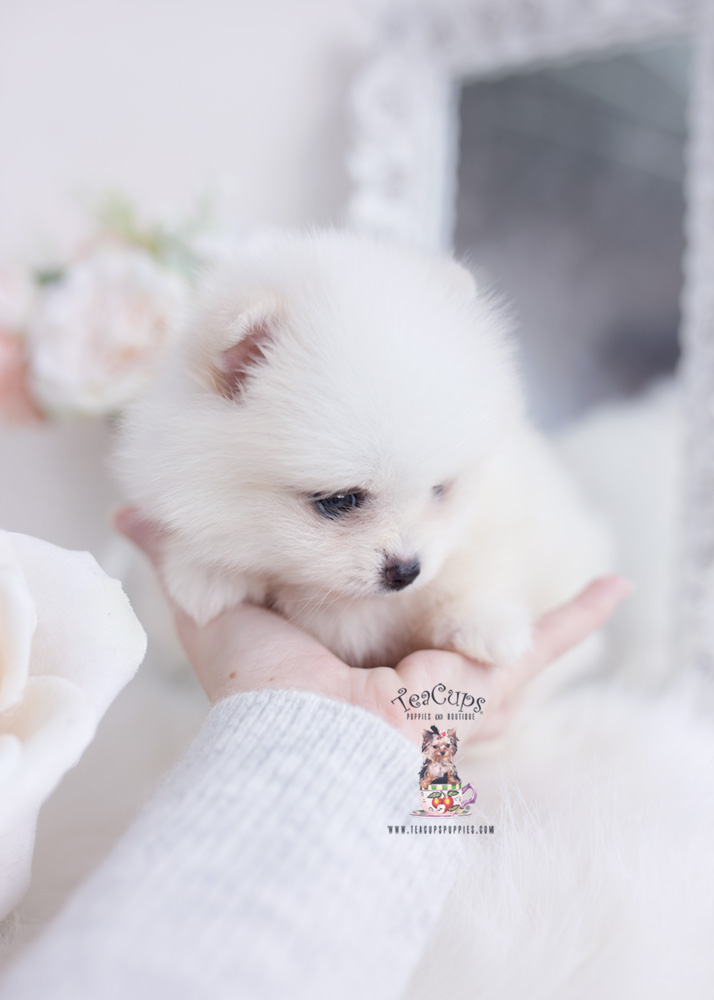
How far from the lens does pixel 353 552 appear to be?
2.92ft

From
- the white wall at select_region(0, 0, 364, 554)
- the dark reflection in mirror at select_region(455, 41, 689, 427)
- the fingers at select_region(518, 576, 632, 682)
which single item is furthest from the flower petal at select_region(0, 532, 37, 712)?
the white wall at select_region(0, 0, 364, 554)

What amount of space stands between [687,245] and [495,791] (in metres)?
1.13

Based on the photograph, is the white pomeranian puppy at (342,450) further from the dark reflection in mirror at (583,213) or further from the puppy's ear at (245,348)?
the dark reflection in mirror at (583,213)

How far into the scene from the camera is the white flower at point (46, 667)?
0.55 metres

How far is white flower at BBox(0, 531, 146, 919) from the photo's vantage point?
1.82 ft

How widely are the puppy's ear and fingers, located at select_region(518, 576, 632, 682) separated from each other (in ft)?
1.88

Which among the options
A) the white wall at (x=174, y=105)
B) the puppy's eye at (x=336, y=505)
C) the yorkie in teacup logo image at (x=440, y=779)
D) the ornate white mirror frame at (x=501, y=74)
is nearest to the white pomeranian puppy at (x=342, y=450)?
the puppy's eye at (x=336, y=505)

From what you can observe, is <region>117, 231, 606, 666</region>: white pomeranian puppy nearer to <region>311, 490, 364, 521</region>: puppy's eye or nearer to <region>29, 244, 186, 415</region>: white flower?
<region>311, 490, 364, 521</region>: puppy's eye

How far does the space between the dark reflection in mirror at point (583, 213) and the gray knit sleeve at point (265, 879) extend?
1013 mm

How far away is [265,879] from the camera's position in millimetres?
605

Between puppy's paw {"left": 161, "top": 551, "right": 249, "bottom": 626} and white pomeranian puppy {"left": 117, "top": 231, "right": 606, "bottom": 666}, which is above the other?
white pomeranian puppy {"left": 117, "top": 231, "right": 606, "bottom": 666}

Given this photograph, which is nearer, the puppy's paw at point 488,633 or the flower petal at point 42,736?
the flower petal at point 42,736

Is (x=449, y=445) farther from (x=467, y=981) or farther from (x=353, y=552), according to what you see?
(x=467, y=981)

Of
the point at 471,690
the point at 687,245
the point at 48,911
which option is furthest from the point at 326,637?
the point at 687,245
